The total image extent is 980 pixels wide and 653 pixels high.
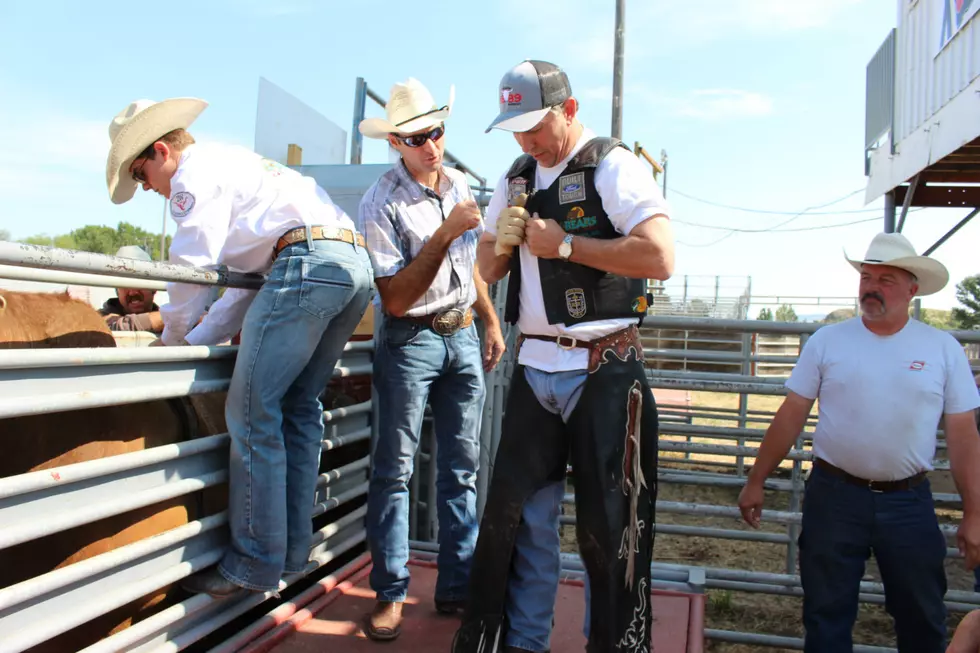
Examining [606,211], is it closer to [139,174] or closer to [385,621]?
[139,174]

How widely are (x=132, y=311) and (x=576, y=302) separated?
3.64 meters

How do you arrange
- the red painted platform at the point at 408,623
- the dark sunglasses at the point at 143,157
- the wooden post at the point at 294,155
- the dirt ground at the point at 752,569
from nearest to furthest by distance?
1. the dark sunglasses at the point at 143,157
2. the red painted platform at the point at 408,623
3. the dirt ground at the point at 752,569
4. the wooden post at the point at 294,155

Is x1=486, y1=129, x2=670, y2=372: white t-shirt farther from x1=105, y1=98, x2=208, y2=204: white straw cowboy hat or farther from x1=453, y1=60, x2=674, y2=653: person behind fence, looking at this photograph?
x1=105, y1=98, x2=208, y2=204: white straw cowboy hat

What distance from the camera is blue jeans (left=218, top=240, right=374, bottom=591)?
2525mm

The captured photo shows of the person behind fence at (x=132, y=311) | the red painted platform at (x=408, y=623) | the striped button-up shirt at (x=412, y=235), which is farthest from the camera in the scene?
the person behind fence at (x=132, y=311)

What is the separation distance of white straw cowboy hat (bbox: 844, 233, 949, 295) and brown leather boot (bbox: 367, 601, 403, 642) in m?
2.40

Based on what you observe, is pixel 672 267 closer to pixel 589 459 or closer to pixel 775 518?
pixel 589 459

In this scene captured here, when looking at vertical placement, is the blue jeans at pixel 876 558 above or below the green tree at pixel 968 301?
below

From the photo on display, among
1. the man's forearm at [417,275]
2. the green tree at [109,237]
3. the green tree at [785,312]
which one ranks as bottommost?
the man's forearm at [417,275]

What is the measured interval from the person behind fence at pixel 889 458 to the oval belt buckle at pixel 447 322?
61.0 inches

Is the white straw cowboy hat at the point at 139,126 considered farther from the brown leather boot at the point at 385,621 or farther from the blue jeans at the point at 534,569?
the brown leather boot at the point at 385,621

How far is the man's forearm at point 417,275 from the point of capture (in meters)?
3.04

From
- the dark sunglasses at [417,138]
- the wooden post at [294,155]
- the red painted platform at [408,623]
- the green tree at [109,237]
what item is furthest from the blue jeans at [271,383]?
the green tree at [109,237]

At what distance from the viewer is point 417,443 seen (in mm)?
3125
